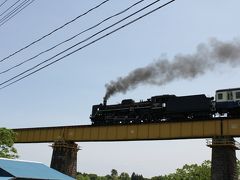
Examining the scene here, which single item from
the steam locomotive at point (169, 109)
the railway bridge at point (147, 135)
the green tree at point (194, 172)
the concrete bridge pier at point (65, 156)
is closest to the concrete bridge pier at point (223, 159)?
the railway bridge at point (147, 135)

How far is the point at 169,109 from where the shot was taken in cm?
3791

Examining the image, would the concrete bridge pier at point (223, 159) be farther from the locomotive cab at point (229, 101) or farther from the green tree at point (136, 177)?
the green tree at point (136, 177)

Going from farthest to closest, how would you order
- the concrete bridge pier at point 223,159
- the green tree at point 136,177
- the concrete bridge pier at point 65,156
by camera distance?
1. the green tree at point 136,177
2. the concrete bridge pier at point 65,156
3. the concrete bridge pier at point 223,159

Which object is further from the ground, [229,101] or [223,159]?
[229,101]

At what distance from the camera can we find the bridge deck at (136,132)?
34059mm

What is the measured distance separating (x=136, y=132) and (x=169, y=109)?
4.53 metres

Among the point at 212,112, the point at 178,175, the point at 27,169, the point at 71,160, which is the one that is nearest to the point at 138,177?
the point at 178,175

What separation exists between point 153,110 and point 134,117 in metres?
2.80

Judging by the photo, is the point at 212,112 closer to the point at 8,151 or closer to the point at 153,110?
the point at 153,110

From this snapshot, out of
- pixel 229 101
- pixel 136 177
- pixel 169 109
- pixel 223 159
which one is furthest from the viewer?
pixel 136 177

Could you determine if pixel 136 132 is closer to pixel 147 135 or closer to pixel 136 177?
pixel 147 135

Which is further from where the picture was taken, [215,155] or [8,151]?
[8,151]

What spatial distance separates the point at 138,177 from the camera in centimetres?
17588

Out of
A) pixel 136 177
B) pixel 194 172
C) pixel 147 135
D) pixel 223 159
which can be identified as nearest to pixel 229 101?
pixel 223 159
